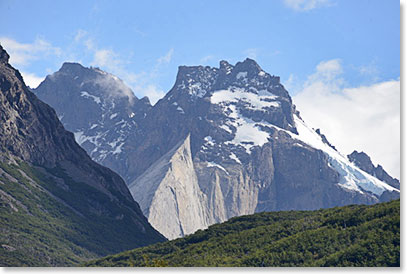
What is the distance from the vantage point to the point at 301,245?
269ft

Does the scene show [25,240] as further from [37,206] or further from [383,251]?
[383,251]

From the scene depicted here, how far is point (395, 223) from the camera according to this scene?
72.3m

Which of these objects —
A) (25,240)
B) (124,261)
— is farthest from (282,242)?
(25,240)

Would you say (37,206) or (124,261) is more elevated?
(37,206)

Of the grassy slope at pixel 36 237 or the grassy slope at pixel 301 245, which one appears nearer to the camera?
the grassy slope at pixel 301 245

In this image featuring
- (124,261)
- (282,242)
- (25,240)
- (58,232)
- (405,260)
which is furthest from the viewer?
(58,232)

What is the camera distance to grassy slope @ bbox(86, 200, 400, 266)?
68.8 m

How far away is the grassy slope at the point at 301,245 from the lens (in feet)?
226

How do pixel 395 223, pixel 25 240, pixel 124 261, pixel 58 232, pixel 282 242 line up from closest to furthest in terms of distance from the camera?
1. pixel 395 223
2. pixel 282 242
3. pixel 124 261
4. pixel 25 240
5. pixel 58 232

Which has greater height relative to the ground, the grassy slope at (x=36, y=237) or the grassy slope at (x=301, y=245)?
the grassy slope at (x=36, y=237)

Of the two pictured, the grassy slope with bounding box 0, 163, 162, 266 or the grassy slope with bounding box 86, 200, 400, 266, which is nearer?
the grassy slope with bounding box 86, 200, 400, 266

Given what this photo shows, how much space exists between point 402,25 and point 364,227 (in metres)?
29.3

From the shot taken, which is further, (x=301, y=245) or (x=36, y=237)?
(x=36, y=237)

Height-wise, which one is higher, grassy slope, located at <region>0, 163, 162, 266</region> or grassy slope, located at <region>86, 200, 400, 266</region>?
grassy slope, located at <region>0, 163, 162, 266</region>
